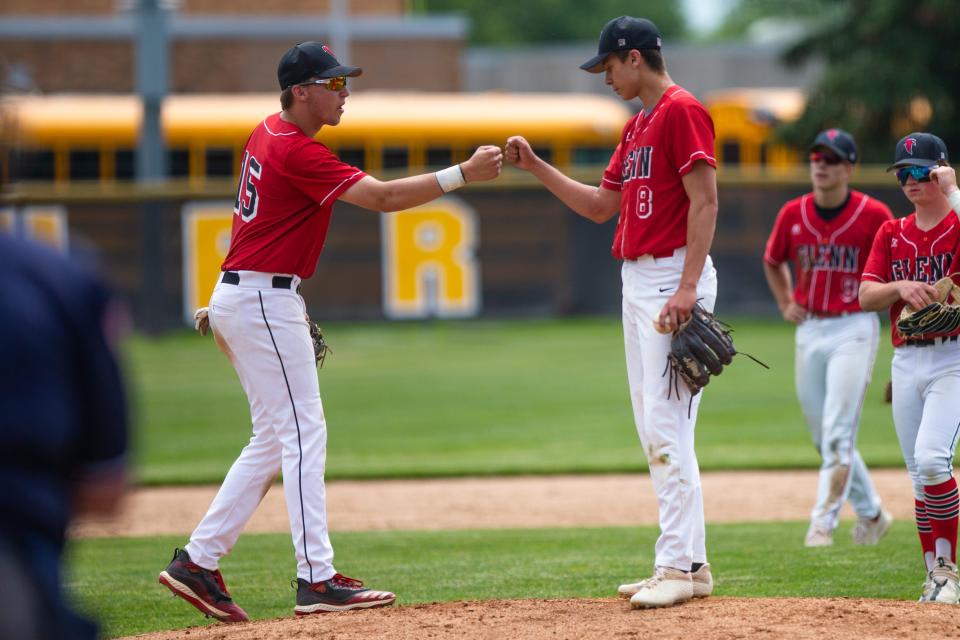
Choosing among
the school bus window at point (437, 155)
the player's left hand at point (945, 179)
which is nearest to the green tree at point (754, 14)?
the school bus window at point (437, 155)

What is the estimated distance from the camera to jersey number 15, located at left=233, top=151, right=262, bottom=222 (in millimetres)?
5293

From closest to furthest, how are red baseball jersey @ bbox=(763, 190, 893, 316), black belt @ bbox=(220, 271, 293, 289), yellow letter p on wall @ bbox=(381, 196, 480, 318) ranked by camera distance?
black belt @ bbox=(220, 271, 293, 289), red baseball jersey @ bbox=(763, 190, 893, 316), yellow letter p on wall @ bbox=(381, 196, 480, 318)

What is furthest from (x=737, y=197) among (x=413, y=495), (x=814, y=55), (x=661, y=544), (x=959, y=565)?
(x=661, y=544)

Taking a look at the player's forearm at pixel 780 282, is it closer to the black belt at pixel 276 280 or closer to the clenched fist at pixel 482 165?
the clenched fist at pixel 482 165

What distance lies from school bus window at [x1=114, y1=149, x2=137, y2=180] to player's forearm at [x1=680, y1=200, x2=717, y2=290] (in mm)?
19337

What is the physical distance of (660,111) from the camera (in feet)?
16.8

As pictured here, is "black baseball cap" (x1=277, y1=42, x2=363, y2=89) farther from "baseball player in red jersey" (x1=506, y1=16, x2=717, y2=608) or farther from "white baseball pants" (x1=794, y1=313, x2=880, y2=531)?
"white baseball pants" (x1=794, y1=313, x2=880, y2=531)

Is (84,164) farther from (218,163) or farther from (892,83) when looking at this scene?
(892,83)

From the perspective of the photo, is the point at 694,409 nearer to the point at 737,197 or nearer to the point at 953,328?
the point at 953,328

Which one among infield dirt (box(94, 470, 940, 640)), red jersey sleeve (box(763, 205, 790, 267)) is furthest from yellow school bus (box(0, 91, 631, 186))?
red jersey sleeve (box(763, 205, 790, 267))

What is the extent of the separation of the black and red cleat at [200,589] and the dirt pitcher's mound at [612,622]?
0.91ft

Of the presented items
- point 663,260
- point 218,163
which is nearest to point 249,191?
point 663,260

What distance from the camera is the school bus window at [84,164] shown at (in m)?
22.5

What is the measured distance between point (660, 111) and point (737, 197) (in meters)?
17.4
